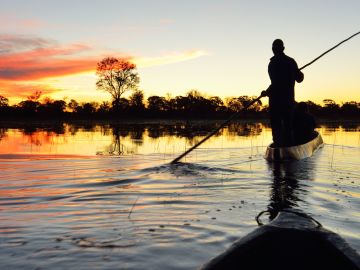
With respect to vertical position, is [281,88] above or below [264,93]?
above

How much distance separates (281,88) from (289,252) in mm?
10386

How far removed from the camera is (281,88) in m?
12.4

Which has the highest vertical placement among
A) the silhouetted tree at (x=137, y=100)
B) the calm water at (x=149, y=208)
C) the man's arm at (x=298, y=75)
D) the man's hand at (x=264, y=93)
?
the silhouetted tree at (x=137, y=100)

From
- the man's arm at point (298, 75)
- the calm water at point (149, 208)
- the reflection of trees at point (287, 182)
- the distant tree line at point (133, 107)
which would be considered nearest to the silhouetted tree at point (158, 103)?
the distant tree line at point (133, 107)

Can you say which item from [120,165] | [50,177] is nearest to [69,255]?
[50,177]

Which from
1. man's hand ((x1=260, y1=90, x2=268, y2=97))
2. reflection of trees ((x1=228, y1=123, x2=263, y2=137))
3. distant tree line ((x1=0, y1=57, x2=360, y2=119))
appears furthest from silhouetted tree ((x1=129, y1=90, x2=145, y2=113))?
man's hand ((x1=260, y1=90, x2=268, y2=97))

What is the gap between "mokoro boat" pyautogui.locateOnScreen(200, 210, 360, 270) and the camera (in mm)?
2414

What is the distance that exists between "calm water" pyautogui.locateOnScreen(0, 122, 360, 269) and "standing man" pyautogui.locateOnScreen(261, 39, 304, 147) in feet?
5.68

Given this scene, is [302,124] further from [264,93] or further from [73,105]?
[73,105]

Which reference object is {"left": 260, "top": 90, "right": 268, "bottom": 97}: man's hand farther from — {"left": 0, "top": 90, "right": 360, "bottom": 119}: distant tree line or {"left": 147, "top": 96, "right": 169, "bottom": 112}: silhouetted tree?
{"left": 147, "top": 96, "right": 169, "bottom": 112}: silhouetted tree

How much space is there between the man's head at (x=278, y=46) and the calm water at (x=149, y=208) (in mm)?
3483

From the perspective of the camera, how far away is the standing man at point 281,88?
12.2 meters

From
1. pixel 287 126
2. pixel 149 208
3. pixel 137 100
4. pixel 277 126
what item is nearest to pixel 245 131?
pixel 287 126

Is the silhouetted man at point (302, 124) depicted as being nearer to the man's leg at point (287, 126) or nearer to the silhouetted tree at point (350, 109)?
the man's leg at point (287, 126)
